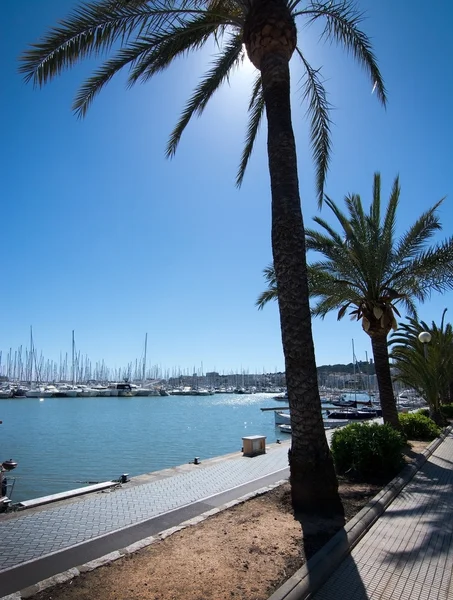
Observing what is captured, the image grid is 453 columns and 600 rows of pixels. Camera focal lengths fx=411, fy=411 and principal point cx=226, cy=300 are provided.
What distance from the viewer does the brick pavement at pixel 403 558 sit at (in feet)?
13.1

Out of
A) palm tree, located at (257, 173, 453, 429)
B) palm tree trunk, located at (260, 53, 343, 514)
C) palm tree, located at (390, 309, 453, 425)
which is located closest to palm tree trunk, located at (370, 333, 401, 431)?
palm tree, located at (257, 173, 453, 429)

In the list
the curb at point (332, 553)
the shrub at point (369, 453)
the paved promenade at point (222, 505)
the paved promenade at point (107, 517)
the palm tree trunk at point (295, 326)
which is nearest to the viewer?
the curb at point (332, 553)

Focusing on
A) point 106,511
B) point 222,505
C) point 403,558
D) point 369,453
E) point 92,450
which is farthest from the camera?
point 92,450

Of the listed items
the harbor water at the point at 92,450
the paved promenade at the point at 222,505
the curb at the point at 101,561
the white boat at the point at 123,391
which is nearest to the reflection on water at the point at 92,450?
the harbor water at the point at 92,450

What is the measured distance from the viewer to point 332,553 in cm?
474

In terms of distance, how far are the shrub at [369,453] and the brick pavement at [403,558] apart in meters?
A: 1.34

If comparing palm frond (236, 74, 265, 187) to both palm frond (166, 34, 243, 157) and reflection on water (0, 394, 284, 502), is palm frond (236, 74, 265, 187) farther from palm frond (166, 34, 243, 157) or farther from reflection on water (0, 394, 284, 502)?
reflection on water (0, 394, 284, 502)

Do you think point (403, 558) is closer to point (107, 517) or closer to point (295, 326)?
point (295, 326)

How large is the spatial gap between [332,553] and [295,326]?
3.20 meters

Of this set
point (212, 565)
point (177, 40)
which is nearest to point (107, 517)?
point (212, 565)

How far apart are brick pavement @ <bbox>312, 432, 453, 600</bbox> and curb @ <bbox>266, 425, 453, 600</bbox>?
0.07 meters

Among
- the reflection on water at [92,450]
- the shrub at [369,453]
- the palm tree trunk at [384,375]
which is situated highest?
the palm tree trunk at [384,375]

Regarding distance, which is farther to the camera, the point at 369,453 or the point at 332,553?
the point at 369,453

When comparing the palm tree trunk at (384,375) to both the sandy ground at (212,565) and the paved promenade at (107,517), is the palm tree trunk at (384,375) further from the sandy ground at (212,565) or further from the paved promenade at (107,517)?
the sandy ground at (212,565)
